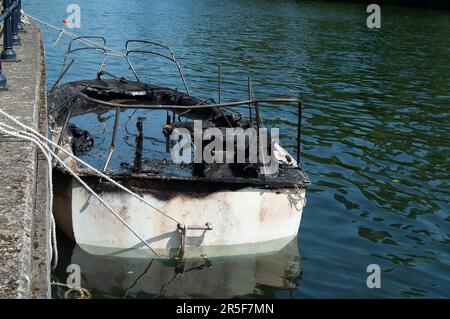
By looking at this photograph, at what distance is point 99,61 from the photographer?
23359 mm

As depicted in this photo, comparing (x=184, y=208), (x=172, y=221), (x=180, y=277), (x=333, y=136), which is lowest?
(x=180, y=277)

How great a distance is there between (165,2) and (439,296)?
41.8 metres

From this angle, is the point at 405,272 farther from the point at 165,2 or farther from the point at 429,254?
the point at 165,2

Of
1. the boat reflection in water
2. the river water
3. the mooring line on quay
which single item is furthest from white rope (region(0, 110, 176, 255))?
the river water

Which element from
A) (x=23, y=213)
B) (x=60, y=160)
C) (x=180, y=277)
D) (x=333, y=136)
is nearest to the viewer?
(x=23, y=213)

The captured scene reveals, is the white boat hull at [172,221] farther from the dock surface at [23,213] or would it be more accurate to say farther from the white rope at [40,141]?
the dock surface at [23,213]

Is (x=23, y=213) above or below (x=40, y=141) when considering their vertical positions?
below

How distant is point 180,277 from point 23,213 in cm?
345

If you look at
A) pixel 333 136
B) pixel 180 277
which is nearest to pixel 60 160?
pixel 180 277

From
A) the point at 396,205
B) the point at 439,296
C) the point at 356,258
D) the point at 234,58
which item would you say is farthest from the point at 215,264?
the point at 234,58

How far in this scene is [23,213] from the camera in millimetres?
4820

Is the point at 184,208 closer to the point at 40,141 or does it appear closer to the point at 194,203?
the point at 194,203

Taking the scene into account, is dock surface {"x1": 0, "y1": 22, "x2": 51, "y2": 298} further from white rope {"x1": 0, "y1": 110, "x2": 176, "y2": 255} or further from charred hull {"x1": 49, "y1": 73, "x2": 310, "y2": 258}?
charred hull {"x1": 49, "y1": 73, "x2": 310, "y2": 258}

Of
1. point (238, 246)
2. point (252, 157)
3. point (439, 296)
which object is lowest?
point (439, 296)
